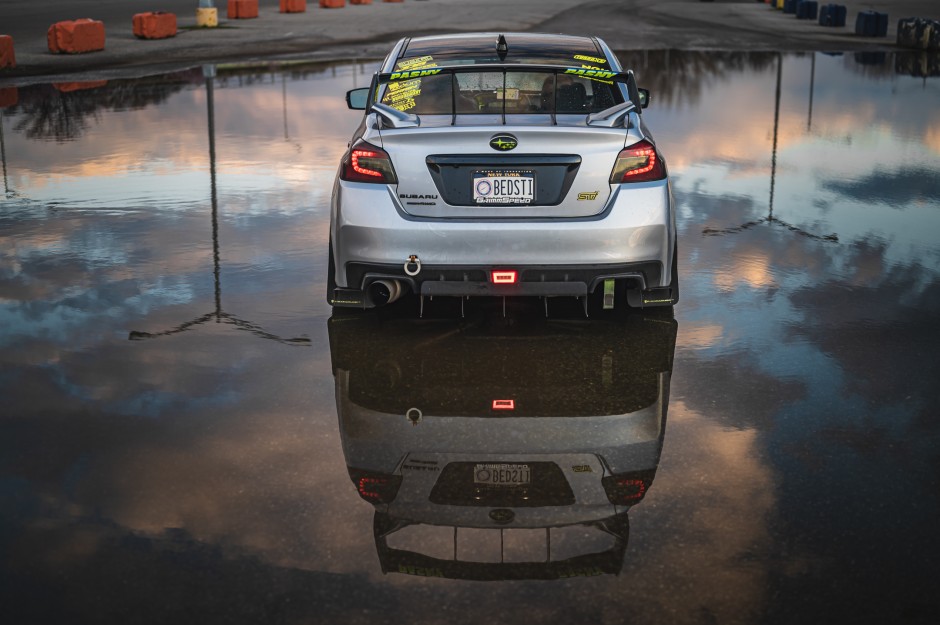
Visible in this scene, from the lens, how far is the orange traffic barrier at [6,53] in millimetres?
24062

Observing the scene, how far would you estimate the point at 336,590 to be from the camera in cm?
427

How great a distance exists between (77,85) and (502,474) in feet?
60.4

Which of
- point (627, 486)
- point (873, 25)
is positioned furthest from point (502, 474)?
point (873, 25)

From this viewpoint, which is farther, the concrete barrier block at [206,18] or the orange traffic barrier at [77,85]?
the concrete barrier block at [206,18]

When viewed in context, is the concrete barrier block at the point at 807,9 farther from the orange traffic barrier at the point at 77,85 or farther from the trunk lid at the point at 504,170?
the trunk lid at the point at 504,170

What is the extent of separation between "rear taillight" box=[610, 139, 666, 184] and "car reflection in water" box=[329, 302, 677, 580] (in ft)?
3.17

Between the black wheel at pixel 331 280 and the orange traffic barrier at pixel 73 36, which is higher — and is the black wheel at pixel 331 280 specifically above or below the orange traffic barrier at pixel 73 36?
below

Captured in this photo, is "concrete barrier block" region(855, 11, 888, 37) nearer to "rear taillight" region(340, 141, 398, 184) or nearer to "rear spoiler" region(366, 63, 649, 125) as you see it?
"rear spoiler" region(366, 63, 649, 125)

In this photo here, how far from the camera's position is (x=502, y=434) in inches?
231

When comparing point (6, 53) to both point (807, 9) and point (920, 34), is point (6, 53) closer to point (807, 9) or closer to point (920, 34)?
point (920, 34)

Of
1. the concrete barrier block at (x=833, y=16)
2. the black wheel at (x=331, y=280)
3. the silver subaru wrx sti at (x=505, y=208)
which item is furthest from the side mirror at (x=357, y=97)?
the concrete barrier block at (x=833, y=16)

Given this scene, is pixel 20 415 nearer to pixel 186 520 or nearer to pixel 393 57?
pixel 186 520

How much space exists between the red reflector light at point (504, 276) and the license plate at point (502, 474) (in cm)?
173

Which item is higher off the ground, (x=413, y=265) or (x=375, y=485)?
(x=413, y=265)
